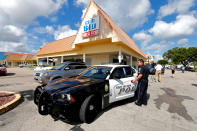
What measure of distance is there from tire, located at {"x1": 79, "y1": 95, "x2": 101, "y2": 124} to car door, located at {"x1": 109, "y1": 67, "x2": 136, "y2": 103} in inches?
24.7

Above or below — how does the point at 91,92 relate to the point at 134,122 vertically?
above

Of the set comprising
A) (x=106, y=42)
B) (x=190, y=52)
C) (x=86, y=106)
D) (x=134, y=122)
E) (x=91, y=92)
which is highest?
(x=190, y=52)

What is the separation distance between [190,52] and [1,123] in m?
57.7

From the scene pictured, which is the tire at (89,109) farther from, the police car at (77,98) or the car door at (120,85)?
the car door at (120,85)

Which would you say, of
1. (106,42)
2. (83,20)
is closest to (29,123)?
(106,42)

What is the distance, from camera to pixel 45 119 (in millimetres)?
2566

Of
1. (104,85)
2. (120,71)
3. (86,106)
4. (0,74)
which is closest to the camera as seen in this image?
(86,106)

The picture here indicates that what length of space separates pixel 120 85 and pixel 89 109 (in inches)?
54.4

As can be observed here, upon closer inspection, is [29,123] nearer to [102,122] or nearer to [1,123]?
[1,123]

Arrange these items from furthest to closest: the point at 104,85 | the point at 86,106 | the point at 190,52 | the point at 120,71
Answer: the point at 190,52 → the point at 120,71 → the point at 104,85 → the point at 86,106

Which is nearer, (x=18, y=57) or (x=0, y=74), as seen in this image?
(x=0, y=74)

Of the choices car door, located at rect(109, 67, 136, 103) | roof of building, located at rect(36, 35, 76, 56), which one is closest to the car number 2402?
car door, located at rect(109, 67, 136, 103)

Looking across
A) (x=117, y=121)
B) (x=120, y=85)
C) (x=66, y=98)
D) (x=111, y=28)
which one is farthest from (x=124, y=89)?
(x=111, y=28)

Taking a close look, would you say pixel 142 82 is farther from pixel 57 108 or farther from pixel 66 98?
pixel 57 108
